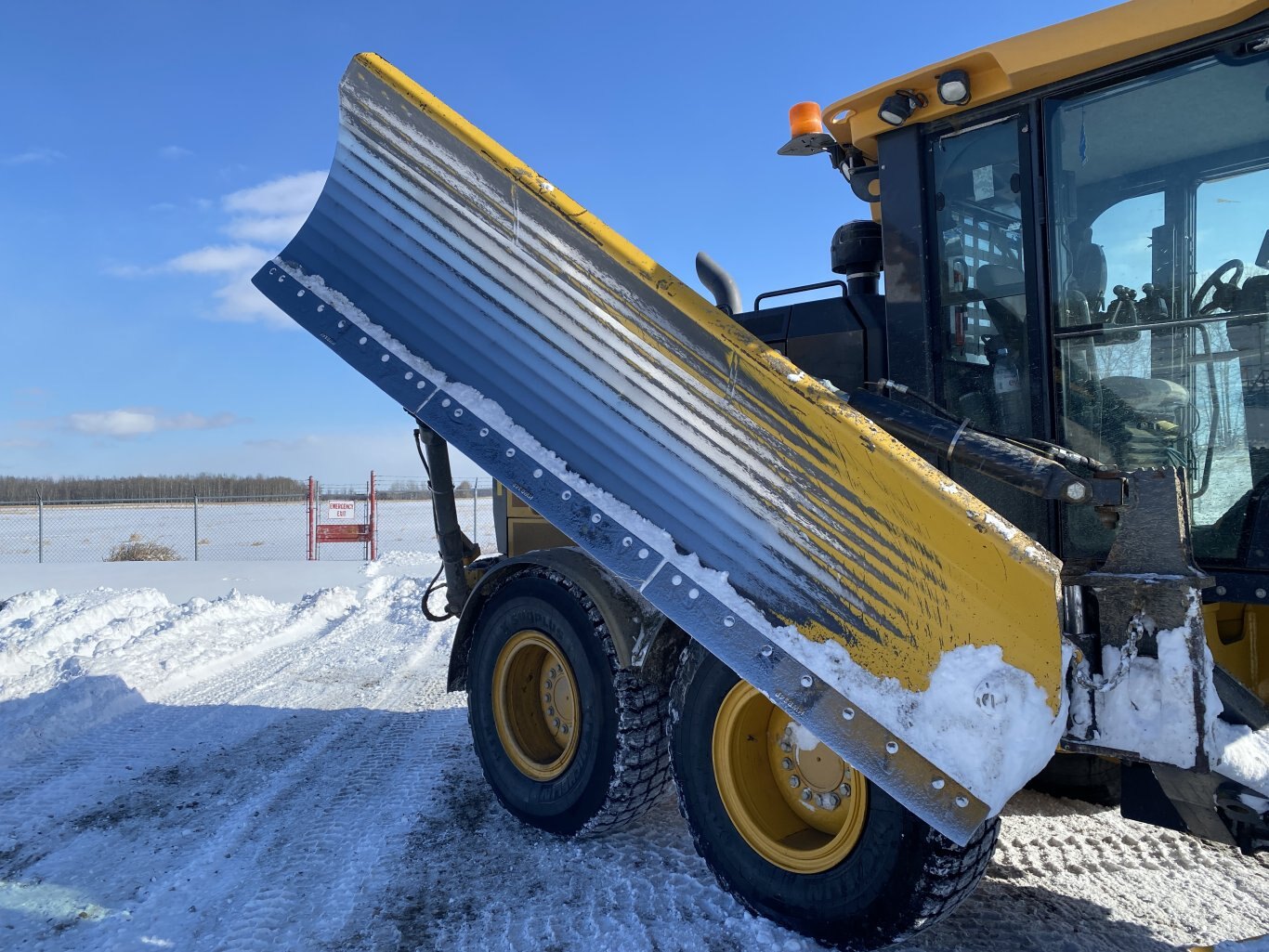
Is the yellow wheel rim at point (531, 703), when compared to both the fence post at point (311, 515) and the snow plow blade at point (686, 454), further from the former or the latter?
the fence post at point (311, 515)

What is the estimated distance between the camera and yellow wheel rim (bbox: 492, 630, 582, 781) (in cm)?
354

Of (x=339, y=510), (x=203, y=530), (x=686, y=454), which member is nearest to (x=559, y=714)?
(x=686, y=454)

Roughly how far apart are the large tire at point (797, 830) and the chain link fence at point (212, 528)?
8.47m

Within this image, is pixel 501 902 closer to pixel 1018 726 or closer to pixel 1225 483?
pixel 1018 726

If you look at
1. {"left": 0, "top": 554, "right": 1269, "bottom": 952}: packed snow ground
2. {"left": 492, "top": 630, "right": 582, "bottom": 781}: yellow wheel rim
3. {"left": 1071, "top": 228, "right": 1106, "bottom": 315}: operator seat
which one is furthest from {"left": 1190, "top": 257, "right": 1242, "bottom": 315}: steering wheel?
{"left": 492, "top": 630, "right": 582, "bottom": 781}: yellow wheel rim

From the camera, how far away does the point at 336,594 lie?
32.1ft

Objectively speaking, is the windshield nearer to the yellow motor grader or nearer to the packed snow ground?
the yellow motor grader

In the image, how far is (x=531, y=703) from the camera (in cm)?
372

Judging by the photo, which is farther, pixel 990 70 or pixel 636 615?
pixel 636 615

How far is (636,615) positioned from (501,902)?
107 cm

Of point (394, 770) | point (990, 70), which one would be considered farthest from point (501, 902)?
point (990, 70)

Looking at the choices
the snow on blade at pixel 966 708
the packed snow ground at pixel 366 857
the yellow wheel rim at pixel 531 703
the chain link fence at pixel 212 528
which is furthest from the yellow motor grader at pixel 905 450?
the chain link fence at pixel 212 528

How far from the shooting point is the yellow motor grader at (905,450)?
2021 mm

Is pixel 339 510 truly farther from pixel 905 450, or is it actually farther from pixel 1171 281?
pixel 1171 281
